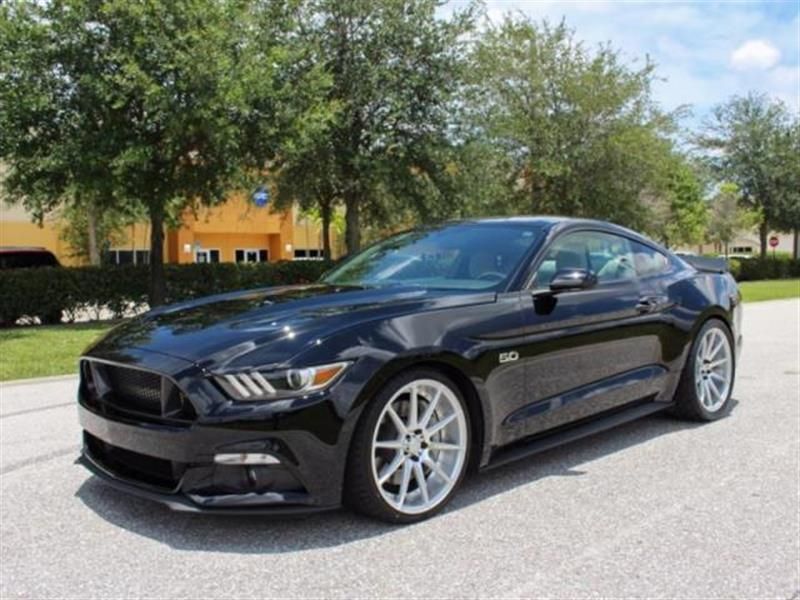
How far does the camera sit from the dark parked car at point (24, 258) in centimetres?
1958

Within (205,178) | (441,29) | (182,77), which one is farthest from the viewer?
(441,29)

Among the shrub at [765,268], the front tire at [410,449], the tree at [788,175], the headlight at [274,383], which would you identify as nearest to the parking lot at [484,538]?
the front tire at [410,449]

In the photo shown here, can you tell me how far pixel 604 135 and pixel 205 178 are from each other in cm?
1727

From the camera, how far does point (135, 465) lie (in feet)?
12.6

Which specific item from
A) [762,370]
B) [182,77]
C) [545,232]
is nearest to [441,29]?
[182,77]

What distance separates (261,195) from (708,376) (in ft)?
68.5

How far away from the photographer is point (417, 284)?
4.72 metres

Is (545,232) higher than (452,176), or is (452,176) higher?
(452,176)

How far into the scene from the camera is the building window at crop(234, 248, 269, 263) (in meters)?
55.7

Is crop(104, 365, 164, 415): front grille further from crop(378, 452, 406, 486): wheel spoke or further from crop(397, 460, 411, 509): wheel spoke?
crop(397, 460, 411, 509): wheel spoke

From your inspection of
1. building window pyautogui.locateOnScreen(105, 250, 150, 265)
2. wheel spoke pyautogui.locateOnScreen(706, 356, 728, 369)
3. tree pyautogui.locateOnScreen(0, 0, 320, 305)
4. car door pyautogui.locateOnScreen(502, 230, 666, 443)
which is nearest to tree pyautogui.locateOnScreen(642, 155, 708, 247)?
tree pyautogui.locateOnScreen(0, 0, 320, 305)

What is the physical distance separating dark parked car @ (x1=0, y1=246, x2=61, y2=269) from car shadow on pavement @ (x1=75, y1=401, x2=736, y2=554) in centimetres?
1668

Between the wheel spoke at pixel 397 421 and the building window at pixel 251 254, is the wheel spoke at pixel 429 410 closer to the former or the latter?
the wheel spoke at pixel 397 421

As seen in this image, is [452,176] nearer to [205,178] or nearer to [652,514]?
[205,178]
